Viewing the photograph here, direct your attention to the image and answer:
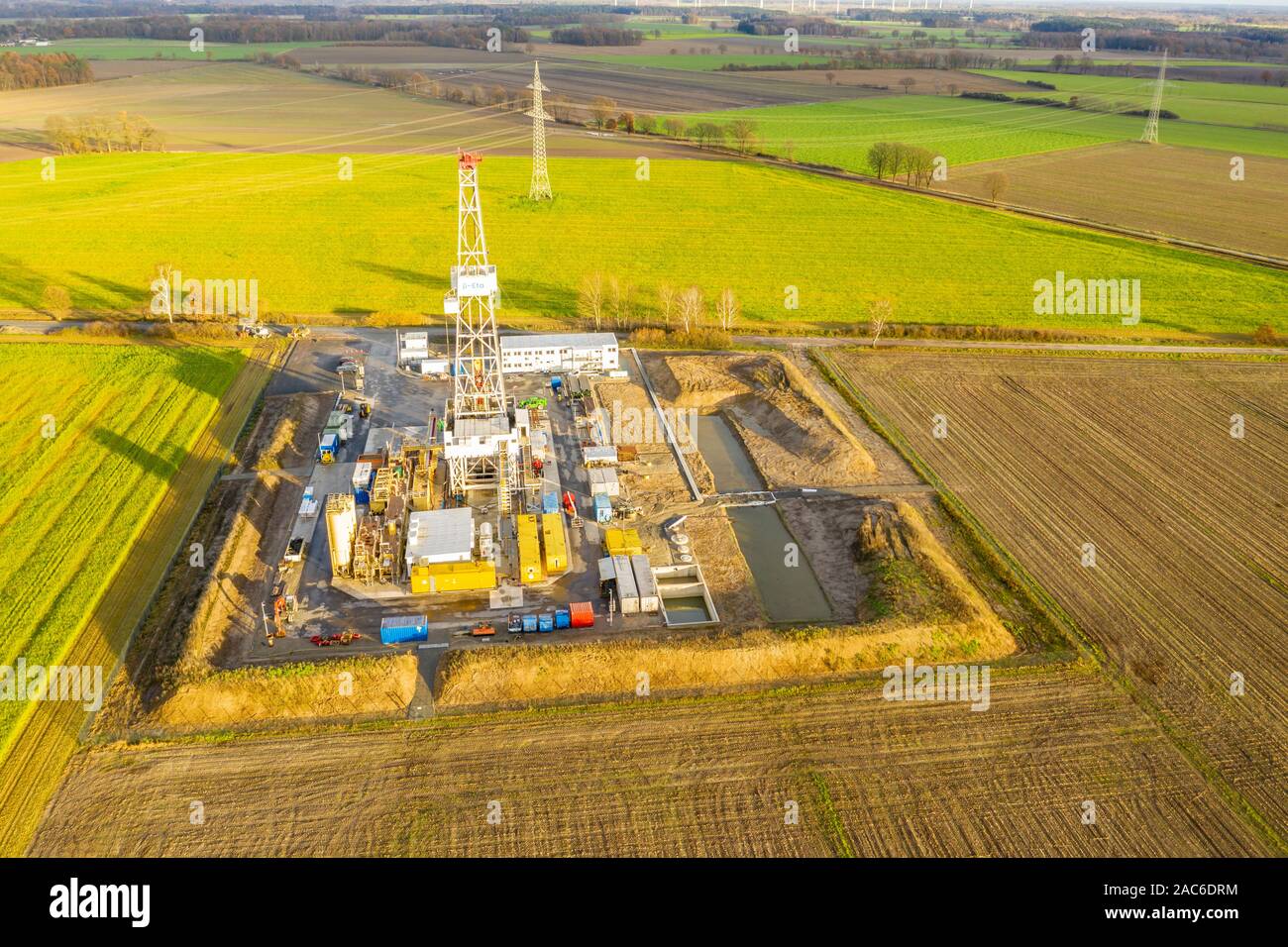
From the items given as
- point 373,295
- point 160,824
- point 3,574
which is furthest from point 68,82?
point 160,824

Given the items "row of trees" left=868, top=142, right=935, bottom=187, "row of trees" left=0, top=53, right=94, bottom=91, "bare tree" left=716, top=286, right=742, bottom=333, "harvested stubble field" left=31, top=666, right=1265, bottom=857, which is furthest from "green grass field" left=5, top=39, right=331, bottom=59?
"harvested stubble field" left=31, top=666, right=1265, bottom=857

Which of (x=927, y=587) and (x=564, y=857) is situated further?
(x=927, y=587)

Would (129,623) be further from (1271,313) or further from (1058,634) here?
(1271,313)

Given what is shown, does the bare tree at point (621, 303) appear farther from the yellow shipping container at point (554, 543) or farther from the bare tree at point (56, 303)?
the bare tree at point (56, 303)

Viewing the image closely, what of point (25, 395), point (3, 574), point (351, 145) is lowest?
point (3, 574)

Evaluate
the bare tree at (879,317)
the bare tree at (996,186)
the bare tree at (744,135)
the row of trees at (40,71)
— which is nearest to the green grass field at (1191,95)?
the bare tree at (744,135)

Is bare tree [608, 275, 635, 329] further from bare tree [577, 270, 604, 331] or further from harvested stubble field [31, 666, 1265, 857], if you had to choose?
harvested stubble field [31, 666, 1265, 857]

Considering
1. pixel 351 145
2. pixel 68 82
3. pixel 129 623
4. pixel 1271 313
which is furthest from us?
pixel 68 82
